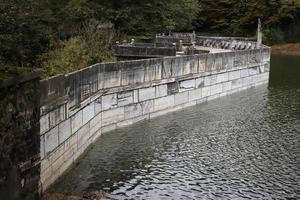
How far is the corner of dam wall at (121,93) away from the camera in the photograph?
661 inches

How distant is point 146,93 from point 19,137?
16233 millimetres

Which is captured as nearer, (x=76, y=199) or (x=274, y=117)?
(x=76, y=199)

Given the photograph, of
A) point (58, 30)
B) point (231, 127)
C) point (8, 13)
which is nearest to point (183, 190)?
point (231, 127)

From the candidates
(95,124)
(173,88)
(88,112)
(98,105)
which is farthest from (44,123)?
(173,88)

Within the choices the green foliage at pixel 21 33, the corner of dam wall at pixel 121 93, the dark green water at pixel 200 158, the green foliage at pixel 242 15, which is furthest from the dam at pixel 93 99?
the green foliage at pixel 242 15

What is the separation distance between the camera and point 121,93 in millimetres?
25438

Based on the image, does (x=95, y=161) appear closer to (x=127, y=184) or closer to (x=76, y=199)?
(x=127, y=184)

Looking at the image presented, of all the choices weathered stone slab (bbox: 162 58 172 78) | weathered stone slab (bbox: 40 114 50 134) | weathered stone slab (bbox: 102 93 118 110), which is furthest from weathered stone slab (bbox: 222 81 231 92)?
weathered stone slab (bbox: 40 114 50 134)

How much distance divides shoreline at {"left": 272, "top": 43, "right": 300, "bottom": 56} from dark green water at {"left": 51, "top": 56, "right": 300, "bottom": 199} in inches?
1601

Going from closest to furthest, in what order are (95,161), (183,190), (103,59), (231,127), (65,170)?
(183,190) → (65,170) → (95,161) → (231,127) → (103,59)

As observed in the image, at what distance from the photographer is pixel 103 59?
28.3 m

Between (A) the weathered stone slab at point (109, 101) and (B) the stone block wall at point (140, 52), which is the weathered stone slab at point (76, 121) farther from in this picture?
(B) the stone block wall at point (140, 52)

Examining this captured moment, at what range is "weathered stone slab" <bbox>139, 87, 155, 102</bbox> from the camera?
27116mm

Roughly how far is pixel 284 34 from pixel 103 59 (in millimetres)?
55728
